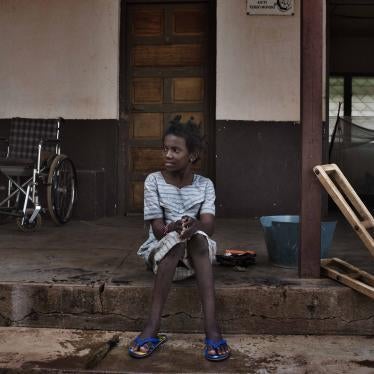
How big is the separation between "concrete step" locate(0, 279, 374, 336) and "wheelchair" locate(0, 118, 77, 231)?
206cm

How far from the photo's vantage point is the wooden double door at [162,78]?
21.9 feet

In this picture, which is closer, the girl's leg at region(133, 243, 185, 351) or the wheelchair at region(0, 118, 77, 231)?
the girl's leg at region(133, 243, 185, 351)

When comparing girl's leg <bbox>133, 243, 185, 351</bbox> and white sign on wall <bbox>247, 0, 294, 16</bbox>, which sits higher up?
white sign on wall <bbox>247, 0, 294, 16</bbox>

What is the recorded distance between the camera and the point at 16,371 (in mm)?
2883

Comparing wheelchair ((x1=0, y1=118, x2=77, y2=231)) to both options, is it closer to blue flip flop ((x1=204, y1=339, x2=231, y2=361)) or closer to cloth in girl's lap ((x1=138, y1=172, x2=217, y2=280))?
cloth in girl's lap ((x1=138, y1=172, x2=217, y2=280))

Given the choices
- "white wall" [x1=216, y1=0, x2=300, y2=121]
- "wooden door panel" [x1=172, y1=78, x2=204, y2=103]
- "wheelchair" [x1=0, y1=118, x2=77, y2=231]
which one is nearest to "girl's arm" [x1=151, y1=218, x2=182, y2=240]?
"wheelchair" [x1=0, y1=118, x2=77, y2=231]

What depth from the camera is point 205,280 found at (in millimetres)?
3178

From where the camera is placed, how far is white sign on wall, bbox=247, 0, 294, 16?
6.28 meters

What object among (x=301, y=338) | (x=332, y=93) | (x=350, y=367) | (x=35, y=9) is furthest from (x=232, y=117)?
(x=332, y=93)

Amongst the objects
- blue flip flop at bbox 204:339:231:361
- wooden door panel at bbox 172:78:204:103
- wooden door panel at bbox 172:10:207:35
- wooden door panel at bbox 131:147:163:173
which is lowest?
blue flip flop at bbox 204:339:231:361

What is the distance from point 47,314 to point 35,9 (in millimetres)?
4108

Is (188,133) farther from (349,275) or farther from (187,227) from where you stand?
(349,275)

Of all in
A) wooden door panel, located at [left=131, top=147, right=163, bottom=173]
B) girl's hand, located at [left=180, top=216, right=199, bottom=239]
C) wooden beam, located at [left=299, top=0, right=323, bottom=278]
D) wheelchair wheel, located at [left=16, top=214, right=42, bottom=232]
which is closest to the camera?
girl's hand, located at [left=180, top=216, right=199, bottom=239]

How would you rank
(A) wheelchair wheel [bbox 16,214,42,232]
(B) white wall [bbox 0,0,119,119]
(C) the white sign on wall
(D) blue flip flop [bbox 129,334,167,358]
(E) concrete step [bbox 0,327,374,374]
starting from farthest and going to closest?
(B) white wall [bbox 0,0,119,119]
(C) the white sign on wall
(A) wheelchair wheel [bbox 16,214,42,232]
(D) blue flip flop [bbox 129,334,167,358]
(E) concrete step [bbox 0,327,374,374]
